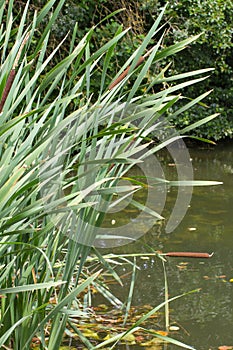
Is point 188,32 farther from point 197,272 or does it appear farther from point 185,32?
point 197,272

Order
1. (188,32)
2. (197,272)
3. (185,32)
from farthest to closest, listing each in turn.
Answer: (188,32) → (185,32) → (197,272)

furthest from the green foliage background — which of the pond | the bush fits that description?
the pond

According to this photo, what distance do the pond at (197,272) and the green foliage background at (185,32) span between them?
2682mm

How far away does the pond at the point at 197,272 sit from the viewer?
3.84 meters

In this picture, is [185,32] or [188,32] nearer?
[185,32]

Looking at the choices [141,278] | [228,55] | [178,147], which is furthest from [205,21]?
[141,278]

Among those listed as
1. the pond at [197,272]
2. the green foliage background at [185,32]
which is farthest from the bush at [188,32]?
the pond at [197,272]

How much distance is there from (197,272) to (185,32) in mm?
5825

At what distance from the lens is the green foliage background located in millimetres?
9352

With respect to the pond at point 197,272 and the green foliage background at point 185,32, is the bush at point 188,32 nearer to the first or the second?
the green foliage background at point 185,32

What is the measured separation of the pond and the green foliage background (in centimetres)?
268

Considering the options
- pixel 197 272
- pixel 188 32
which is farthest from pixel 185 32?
pixel 197 272

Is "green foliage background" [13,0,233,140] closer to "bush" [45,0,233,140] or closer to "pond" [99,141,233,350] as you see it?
"bush" [45,0,233,140]

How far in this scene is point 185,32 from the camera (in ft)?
32.7
